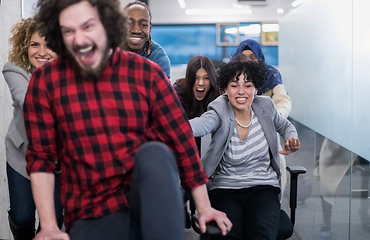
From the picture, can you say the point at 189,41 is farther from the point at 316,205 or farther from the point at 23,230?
the point at 23,230

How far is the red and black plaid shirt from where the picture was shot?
3.57 feet

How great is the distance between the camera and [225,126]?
1888 millimetres

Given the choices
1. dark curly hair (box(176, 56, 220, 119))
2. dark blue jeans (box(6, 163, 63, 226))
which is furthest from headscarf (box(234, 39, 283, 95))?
dark blue jeans (box(6, 163, 63, 226))

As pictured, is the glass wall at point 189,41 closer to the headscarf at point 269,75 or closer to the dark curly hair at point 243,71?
the headscarf at point 269,75

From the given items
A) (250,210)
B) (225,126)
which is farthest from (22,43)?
(250,210)

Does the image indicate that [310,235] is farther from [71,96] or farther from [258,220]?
[71,96]

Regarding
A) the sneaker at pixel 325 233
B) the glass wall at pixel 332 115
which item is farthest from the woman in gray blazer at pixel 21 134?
the sneaker at pixel 325 233

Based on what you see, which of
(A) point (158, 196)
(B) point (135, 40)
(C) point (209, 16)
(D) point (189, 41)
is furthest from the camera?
(D) point (189, 41)

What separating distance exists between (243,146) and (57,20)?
1164 millimetres

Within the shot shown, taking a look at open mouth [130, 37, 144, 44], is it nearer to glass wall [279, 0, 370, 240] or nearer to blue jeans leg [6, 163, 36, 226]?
blue jeans leg [6, 163, 36, 226]

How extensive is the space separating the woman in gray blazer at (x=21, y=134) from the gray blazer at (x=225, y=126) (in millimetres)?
769

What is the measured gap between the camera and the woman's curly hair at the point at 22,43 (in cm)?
176

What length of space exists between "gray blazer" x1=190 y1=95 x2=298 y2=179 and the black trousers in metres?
0.15

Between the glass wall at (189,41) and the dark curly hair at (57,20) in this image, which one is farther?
the glass wall at (189,41)
